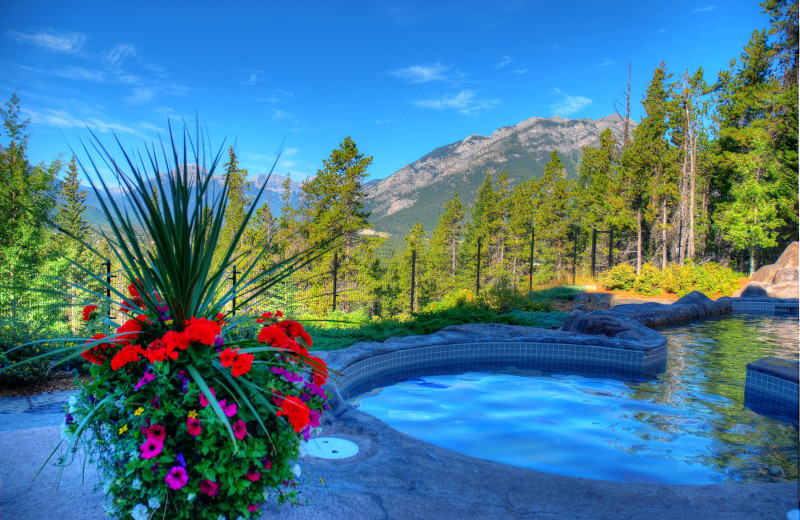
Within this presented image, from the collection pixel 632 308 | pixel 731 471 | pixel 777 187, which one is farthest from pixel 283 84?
pixel 731 471

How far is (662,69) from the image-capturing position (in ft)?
76.2

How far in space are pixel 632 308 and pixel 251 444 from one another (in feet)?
34.0

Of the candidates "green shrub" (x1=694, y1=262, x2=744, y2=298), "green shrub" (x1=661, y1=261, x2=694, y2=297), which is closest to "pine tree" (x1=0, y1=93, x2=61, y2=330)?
Result: "green shrub" (x1=661, y1=261, x2=694, y2=297)

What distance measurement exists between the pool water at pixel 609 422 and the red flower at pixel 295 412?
261 cm

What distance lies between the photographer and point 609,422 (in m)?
4.59

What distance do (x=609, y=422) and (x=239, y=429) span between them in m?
4.06

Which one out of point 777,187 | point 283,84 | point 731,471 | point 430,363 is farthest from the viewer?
point 283,84

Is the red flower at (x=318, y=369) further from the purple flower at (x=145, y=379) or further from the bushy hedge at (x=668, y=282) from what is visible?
the bushy hedge at (x=668, y=282)

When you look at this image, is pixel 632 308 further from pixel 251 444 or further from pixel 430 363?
pixel 251 444

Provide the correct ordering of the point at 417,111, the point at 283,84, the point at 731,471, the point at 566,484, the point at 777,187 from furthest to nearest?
the point at 417,111
the point at 283,84
the point at 777,187
the point at 731,471
the point at 566,484

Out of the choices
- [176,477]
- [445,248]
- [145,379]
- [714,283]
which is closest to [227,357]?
[145,379]

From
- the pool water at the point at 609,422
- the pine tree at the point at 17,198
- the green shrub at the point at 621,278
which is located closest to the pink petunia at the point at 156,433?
the pool water at the point at 609,422

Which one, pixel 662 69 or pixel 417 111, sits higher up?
pixel 417 111

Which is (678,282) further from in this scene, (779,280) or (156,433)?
(156,433)
